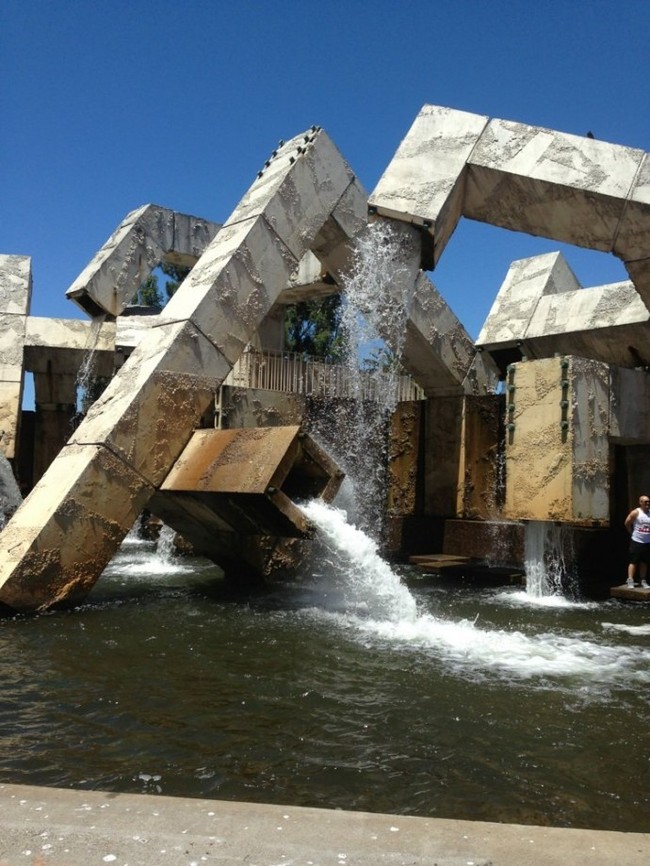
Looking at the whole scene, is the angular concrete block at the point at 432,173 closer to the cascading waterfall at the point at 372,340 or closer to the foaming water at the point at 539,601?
the cascading waterfall at the point at 372,340

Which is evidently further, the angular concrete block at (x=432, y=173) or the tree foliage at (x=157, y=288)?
the tree foliage at (x=157, y=288)

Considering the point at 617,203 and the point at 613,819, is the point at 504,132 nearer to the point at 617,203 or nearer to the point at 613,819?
the point at 617,203

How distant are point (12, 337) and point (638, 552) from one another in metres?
11.0

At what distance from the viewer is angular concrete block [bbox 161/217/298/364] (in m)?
8.31

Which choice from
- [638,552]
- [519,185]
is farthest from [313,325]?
[638,552]

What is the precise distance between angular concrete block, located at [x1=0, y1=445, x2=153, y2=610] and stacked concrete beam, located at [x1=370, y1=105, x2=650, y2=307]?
4.61 m

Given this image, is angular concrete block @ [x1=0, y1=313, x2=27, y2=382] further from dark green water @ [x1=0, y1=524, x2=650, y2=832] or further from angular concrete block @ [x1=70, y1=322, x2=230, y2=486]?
dark green water @ [x1=0, y1=524, x2=650, y2=832]

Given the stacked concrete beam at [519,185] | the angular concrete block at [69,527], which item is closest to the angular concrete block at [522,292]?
the stacked concrete beam at [519,185]

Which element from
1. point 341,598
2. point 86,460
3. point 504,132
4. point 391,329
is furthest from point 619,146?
point 86,460

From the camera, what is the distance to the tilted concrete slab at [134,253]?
1471 centimetres

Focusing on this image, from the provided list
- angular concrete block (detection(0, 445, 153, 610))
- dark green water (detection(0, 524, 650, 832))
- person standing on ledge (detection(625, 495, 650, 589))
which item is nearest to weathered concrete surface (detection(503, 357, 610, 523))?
person standing on ledge (detection(625, 495, 650, 589))

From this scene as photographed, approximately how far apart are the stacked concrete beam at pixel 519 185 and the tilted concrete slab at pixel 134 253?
6736mm

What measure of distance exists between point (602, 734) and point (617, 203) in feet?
20.8

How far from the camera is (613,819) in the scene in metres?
2.95
